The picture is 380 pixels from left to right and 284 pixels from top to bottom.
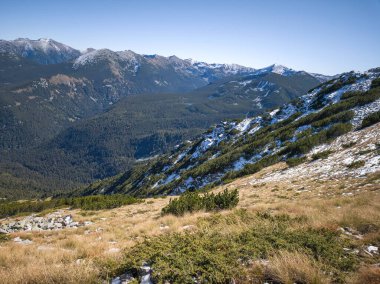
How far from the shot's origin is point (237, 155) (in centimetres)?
5856

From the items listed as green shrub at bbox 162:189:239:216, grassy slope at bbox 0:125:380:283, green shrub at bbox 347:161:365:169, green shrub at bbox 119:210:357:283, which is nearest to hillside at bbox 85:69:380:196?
green shrub at bbox 347:161:365:169

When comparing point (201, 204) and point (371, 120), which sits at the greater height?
point (371, 120)

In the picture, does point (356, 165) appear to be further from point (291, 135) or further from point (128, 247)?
point (291, 135)

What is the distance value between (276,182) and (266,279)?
23.7 metres

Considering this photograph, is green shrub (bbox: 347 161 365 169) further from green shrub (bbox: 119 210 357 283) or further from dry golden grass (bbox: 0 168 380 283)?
green shrub (bbox: 119 210 357 283)

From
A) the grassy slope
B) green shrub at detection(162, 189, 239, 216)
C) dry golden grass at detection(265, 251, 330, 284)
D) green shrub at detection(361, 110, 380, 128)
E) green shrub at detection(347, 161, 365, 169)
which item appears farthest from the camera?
green shrub at detection(361, 110, 380, 128)

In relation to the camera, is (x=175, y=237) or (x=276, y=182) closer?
(x=175, y=237)

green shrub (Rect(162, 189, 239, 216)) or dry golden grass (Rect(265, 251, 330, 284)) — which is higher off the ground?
dry golden grass (Rect(265, 251, 330, 284))

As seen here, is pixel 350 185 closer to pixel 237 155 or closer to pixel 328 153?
pixel 328 153

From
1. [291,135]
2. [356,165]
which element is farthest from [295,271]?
[291,135]

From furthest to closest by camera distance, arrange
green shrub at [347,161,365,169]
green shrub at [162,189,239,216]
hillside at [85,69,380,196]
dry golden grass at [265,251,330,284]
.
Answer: hillside at [85,69,380,196] < green shrub at [347,161,365,169] < green shrub at [162,189,239,216] < dry golden grass at [265,251,330,284]

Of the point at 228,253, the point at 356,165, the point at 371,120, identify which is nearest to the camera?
the point at 228,253

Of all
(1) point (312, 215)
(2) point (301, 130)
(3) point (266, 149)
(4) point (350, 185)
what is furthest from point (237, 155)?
(1) point (312, 215)

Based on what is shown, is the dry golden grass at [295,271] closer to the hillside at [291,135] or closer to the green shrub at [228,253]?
the green shrub at [228,253]
